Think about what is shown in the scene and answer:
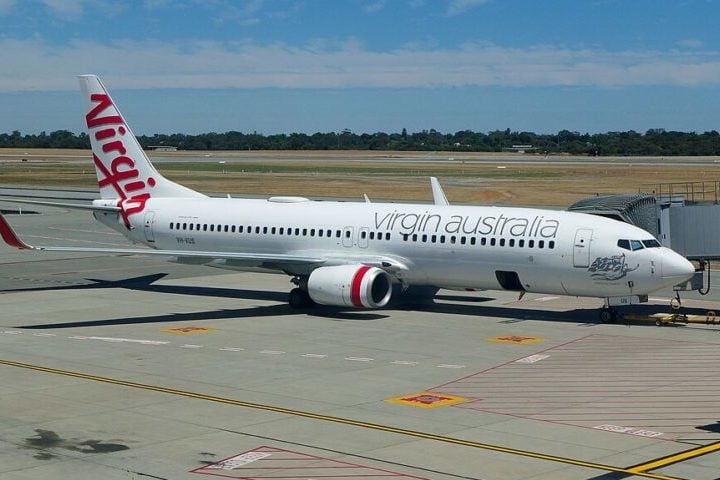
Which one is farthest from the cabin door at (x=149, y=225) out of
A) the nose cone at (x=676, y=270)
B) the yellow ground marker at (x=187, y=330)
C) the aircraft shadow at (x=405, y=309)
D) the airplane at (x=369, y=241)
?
the nose cone at (x=676, y=270)

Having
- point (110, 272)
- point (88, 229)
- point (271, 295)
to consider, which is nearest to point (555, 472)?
point (271, 295)

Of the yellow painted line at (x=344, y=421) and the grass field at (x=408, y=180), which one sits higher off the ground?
the grass field at (x=408, y=180)

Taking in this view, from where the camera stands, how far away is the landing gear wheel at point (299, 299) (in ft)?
136

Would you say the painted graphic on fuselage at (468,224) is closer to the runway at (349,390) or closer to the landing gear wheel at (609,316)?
the runway at (349,390)

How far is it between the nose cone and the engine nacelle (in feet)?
31.3

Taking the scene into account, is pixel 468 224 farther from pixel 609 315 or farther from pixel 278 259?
pixel 278 259

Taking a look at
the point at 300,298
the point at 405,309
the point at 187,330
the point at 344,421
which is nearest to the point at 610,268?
the point at 405,309

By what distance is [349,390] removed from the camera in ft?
90.4

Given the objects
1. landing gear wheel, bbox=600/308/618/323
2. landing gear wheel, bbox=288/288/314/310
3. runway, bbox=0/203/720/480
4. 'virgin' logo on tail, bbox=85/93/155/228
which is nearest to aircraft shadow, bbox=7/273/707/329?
runway, bbox=0/203/720/480

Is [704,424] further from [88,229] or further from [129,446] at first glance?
[88,229]

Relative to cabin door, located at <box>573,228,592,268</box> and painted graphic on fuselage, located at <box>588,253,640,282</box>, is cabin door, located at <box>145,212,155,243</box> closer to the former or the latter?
cabin door, located at <box>573,228,592,268</box>

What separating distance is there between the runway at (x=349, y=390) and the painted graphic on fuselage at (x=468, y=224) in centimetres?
309

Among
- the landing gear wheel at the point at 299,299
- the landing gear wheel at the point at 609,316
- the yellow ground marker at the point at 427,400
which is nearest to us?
the yellow ground marker at the point at 427,400

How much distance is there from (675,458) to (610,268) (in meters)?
16.0
